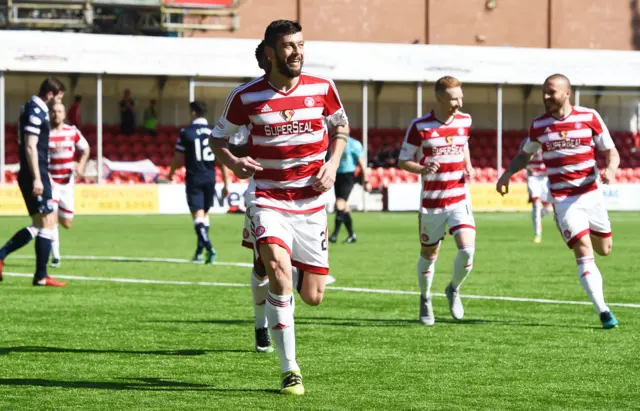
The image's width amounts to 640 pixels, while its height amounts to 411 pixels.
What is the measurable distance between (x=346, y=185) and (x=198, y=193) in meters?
6.12

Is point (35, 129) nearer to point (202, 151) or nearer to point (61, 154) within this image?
point (61, 154)

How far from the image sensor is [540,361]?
27.7 feet

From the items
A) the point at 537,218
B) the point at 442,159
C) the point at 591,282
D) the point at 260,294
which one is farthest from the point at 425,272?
the point at 537,218

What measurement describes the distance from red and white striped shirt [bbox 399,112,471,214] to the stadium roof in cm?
2668

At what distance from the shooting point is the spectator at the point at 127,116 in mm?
40250

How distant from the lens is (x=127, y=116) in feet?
133

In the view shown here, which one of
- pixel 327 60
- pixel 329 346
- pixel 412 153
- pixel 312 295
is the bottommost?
pixel 329 346

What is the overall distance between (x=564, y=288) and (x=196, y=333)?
18.1 ft

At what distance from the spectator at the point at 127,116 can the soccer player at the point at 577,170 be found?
1209 inches

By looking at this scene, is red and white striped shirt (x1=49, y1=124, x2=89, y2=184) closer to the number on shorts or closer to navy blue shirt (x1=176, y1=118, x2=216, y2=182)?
navy blue shirt (x1=176, y1=118, x2=216, y2=182)

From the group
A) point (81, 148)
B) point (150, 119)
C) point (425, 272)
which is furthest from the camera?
point (150, 119)

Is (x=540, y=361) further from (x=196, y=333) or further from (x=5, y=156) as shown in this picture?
(x=5, y=156)

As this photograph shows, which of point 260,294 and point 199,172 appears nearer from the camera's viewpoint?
point 260,294

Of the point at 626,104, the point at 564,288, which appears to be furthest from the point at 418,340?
the point at 626,104
